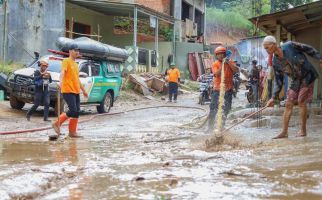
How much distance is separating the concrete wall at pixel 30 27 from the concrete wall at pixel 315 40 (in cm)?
1116

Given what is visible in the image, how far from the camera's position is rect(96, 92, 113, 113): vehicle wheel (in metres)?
16.1

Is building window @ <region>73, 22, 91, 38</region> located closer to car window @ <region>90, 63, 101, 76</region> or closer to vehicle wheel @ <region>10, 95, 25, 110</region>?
car window @ <region>90, 63, 101, 76</region>

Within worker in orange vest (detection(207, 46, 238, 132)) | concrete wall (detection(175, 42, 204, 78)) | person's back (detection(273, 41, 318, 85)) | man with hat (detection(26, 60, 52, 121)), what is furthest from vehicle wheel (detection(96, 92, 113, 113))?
concrete wall (detection(175, 42, 204, 78))

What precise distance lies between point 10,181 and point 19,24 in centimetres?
1748

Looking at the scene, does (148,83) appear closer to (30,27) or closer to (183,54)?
(30,27)

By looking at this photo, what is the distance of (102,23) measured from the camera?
29.8m

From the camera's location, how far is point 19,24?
21.2m

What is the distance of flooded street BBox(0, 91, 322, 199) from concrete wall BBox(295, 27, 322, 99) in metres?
5.09

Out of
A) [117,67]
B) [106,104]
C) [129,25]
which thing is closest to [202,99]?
[117,67]

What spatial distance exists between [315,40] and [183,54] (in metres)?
19.1

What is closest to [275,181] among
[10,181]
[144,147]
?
[10,181]

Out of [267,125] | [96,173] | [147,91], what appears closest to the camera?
[96,173]

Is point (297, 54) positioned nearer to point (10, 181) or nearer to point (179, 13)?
point (10, 181)

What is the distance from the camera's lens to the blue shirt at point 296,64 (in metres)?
7.82
